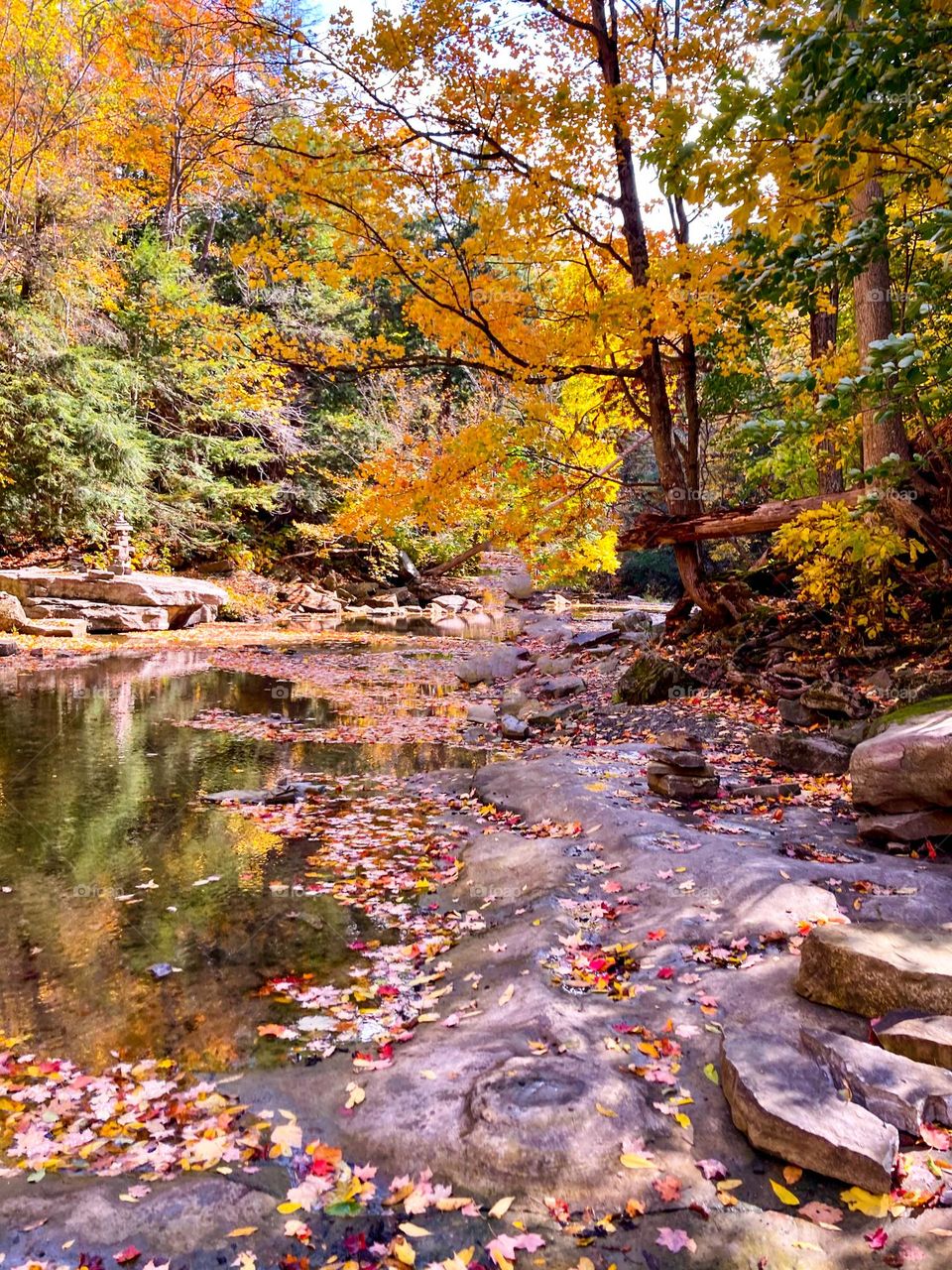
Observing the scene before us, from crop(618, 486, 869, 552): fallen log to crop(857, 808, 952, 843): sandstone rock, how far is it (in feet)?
19.0

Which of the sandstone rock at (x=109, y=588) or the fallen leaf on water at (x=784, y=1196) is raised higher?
the sandstone rock at (x=109, y=588)

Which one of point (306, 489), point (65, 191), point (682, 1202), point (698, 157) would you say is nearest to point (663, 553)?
point (306, 489)

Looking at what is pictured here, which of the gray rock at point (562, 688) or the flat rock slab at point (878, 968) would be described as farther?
the gray rock at point (562, 688)

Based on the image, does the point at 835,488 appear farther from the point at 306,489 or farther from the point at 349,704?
the point at 306,489

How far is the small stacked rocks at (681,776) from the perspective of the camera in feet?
20.6

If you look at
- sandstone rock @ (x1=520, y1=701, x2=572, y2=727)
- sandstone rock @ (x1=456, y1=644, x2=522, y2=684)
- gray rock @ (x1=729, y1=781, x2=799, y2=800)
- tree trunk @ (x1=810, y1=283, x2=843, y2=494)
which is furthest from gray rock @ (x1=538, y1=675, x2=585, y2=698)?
gray rock @ (x1=729, y1=781, x2=799, y2=800)

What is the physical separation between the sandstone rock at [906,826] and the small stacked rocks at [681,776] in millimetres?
1372

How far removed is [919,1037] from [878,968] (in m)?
0.32

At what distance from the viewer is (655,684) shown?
9938mm

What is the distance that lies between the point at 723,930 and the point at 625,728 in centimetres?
520

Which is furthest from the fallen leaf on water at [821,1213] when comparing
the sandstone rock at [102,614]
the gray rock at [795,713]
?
the sandstone rock at [102,614]

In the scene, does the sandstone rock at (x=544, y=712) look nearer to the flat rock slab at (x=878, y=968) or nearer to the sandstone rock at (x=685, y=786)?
the sandstone rock at (x=685, y=786)

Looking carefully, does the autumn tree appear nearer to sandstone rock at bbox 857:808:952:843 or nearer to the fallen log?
the fallen log

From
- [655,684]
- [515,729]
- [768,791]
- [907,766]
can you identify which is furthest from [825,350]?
[907,766]
